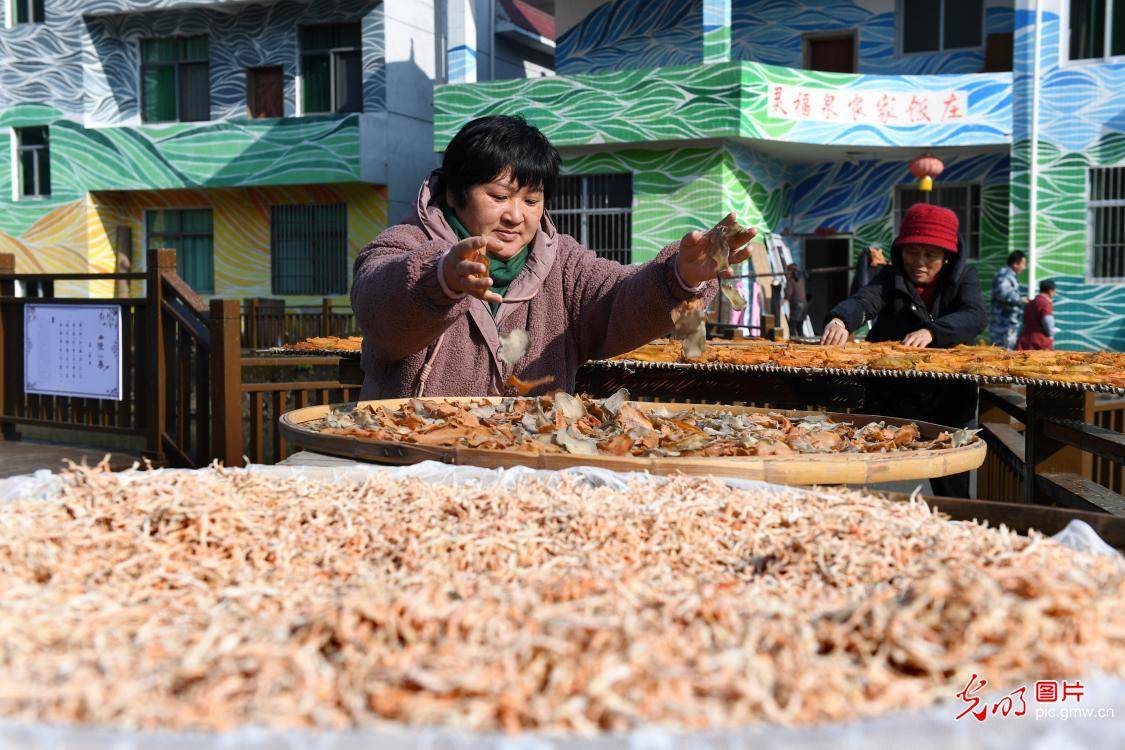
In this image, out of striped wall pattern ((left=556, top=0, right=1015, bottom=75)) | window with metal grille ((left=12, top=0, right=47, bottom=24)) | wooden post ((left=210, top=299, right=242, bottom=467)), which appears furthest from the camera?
window with metal grille ((left=12, top=0, right=47, bottom=24))

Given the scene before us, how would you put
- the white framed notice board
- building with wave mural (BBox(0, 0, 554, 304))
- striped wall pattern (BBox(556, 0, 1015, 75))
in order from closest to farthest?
the white framed notice board
striped wall pattern (BBox(556, 0, 1015, 75))
building with wave mural (BBox(0, 0, 554, 304))

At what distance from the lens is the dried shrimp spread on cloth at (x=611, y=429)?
6.55ft

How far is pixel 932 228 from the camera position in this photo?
486 centimetres

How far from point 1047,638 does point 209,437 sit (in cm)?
500

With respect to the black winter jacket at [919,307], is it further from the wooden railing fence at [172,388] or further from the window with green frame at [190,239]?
the window with green frame at [190,239]

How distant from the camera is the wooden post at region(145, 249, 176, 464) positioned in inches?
227

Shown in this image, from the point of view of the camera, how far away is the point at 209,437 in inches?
211

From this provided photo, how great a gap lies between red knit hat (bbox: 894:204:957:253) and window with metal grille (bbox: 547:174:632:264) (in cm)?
1112

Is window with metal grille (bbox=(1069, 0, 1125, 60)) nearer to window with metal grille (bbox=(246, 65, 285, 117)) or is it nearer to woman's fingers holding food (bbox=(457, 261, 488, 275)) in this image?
window with metal grille (bbox=(246, 65, 285, 117))

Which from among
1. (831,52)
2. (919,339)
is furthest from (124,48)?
(919,339)

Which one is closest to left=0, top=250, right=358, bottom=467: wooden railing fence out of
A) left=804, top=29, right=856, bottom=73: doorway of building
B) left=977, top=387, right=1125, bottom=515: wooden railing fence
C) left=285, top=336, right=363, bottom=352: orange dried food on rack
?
left=285, top=336, right=363, bottom=352: orange dried food on rack

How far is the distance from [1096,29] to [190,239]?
52.7 feet

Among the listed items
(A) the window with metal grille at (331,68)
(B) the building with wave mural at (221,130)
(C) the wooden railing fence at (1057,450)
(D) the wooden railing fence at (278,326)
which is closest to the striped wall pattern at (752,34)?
(B) the building with wave mural at (221,130)

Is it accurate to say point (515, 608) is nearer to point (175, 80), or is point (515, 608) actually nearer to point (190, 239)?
point (190, 239)
